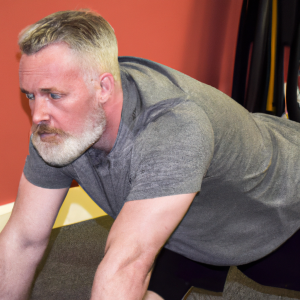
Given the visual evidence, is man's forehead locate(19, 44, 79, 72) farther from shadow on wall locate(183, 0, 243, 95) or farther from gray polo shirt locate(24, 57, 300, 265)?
shadow on wall locate(183, 0, 243, 95)

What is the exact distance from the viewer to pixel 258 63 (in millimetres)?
1919

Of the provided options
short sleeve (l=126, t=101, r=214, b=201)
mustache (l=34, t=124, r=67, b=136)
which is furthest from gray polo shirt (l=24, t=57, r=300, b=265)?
mustache (l=34, t=124, r=67, b=136)

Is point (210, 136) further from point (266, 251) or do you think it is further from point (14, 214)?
point (14, 214)

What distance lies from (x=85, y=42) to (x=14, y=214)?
551mm

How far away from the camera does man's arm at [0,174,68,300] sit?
1.00 m

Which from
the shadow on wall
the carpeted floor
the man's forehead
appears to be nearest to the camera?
the man's forehead

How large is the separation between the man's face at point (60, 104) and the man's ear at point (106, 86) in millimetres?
14

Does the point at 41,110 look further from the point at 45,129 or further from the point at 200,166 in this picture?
the point at 200,166

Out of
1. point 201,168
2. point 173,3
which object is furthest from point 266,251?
point 173,3

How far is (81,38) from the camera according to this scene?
0.82 meters

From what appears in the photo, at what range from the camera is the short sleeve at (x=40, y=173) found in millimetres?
980

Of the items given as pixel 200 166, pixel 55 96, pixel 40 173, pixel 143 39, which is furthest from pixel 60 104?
pixel 143 39

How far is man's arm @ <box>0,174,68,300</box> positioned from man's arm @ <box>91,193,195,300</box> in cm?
40

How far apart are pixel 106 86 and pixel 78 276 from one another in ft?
A: 3.10
